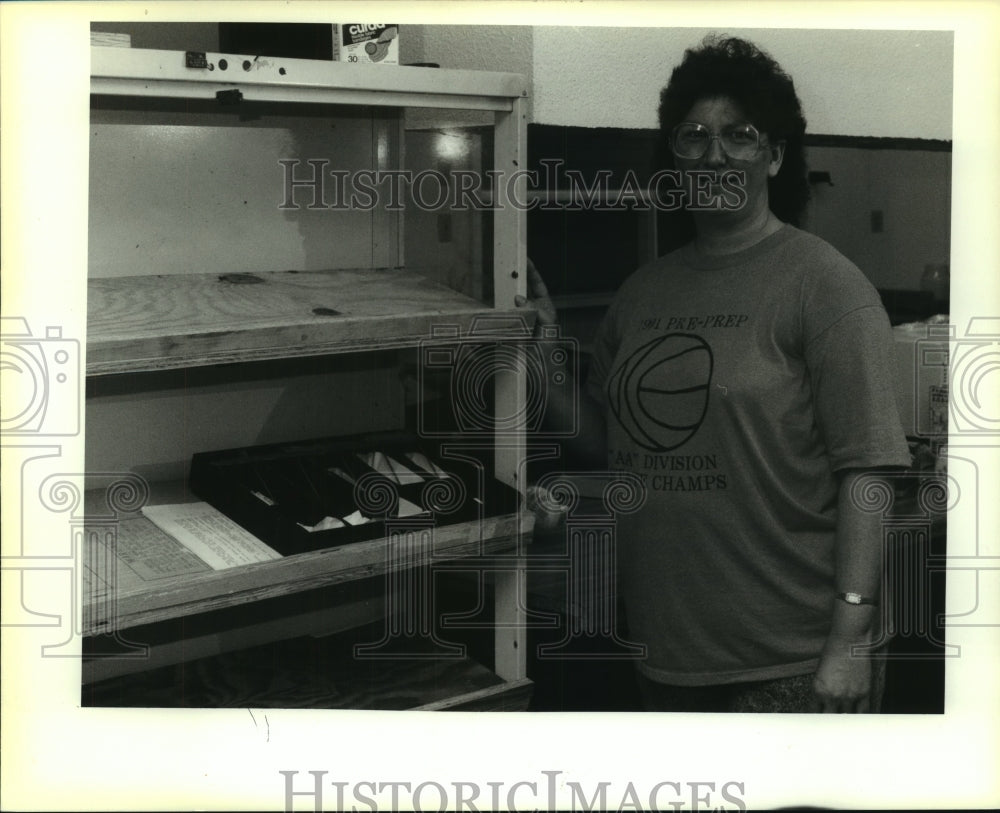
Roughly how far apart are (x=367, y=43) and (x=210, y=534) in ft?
2.67

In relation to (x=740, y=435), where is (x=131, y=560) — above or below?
below

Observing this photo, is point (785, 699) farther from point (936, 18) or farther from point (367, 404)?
point (936, 18)

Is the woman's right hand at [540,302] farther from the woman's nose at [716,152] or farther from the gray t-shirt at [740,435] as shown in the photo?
the woman's nose at [716,152]

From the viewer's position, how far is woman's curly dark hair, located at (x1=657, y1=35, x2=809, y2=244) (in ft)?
5.91

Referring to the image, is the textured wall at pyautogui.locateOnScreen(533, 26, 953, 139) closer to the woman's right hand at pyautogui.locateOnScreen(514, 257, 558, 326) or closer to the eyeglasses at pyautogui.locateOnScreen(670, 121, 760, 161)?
the eyeglasses at pyautogui.locateOnScreen(670, 121, 760, 161)

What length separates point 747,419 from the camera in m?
1.79

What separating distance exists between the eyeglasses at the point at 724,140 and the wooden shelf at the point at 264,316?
1.23 feet

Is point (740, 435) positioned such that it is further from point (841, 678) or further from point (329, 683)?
point (329, 683)

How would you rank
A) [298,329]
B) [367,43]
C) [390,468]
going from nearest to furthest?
[298,329]
[367,43]
[390,468]

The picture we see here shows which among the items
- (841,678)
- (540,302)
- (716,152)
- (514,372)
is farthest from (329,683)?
(716,152)

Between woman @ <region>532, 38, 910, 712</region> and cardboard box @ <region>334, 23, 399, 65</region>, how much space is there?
0.43 meters

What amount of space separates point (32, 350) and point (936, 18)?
1.57m

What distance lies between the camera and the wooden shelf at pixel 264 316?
5.25ft

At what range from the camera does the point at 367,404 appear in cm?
203
